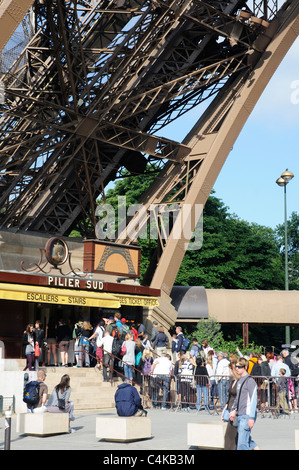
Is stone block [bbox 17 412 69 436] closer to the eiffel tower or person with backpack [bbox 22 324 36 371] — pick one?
person with backpack [bbox 22 324 36 371]

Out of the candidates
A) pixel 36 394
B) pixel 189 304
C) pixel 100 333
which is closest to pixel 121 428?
pixel 36 394

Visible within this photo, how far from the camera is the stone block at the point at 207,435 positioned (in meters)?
12.5

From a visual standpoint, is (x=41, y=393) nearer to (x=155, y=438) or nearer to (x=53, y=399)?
(x=53, y=399)

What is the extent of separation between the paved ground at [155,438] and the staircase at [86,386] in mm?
1741

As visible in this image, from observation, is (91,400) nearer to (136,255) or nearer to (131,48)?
(136,255)

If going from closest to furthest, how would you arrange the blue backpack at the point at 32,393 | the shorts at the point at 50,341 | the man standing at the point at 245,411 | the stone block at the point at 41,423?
the man standing at the point at 245,411, the stone block at the point at 41,423, the blue backpack at the point at 32,393, the shorts at the point at 50,341

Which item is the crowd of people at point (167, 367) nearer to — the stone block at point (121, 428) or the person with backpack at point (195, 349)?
the person with backpack at point (195, 349)

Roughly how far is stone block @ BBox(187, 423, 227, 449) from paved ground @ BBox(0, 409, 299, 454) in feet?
0.78

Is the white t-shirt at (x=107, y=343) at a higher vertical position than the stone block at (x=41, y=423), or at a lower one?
higher

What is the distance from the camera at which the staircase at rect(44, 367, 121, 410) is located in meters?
20.8

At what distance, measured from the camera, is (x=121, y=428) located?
13.6 m

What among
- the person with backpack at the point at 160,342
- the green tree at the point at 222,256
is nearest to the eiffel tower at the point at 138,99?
the person with backpack at the point at 160,342

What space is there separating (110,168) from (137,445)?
21.0 metres
